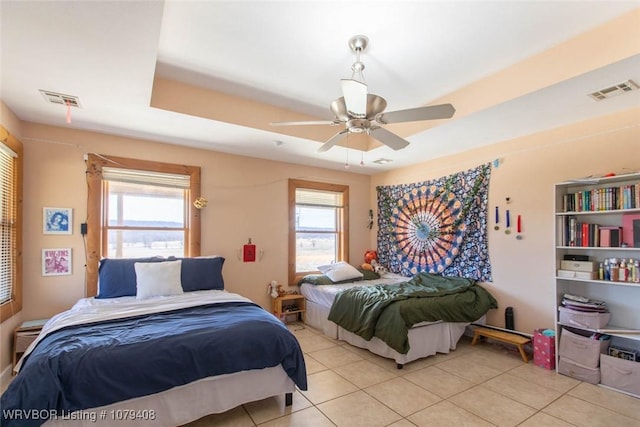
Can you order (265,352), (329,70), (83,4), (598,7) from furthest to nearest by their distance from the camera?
(329,70)
(265,352)
(598,7)
(83,4)

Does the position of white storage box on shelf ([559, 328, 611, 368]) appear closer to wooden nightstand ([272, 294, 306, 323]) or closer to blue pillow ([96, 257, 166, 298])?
wooden nightstand ([272, 294, 306, 323])

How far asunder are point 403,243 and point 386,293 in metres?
1.67

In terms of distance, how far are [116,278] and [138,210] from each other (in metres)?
0.92

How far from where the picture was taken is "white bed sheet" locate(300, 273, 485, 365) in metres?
3.20

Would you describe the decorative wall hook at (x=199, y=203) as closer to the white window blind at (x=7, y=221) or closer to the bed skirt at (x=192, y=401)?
the white window blind at (x=7, y=221)

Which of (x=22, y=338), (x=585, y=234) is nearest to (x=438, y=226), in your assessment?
(x=585, y=234)

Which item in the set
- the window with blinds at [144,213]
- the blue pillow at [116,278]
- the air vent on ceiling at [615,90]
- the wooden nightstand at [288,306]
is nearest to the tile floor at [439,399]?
the wooden nightstand at [288,306]

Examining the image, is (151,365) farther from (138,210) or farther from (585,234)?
(585,234)

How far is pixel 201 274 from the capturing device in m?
3.60

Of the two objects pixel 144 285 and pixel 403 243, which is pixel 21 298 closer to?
pixel 144 285

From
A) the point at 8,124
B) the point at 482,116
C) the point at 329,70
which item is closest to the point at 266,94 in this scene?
the point at 329,70

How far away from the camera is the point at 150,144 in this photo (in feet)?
12.6

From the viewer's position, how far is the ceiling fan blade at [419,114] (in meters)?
2.13

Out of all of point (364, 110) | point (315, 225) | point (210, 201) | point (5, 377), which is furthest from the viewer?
point (315, 225)
